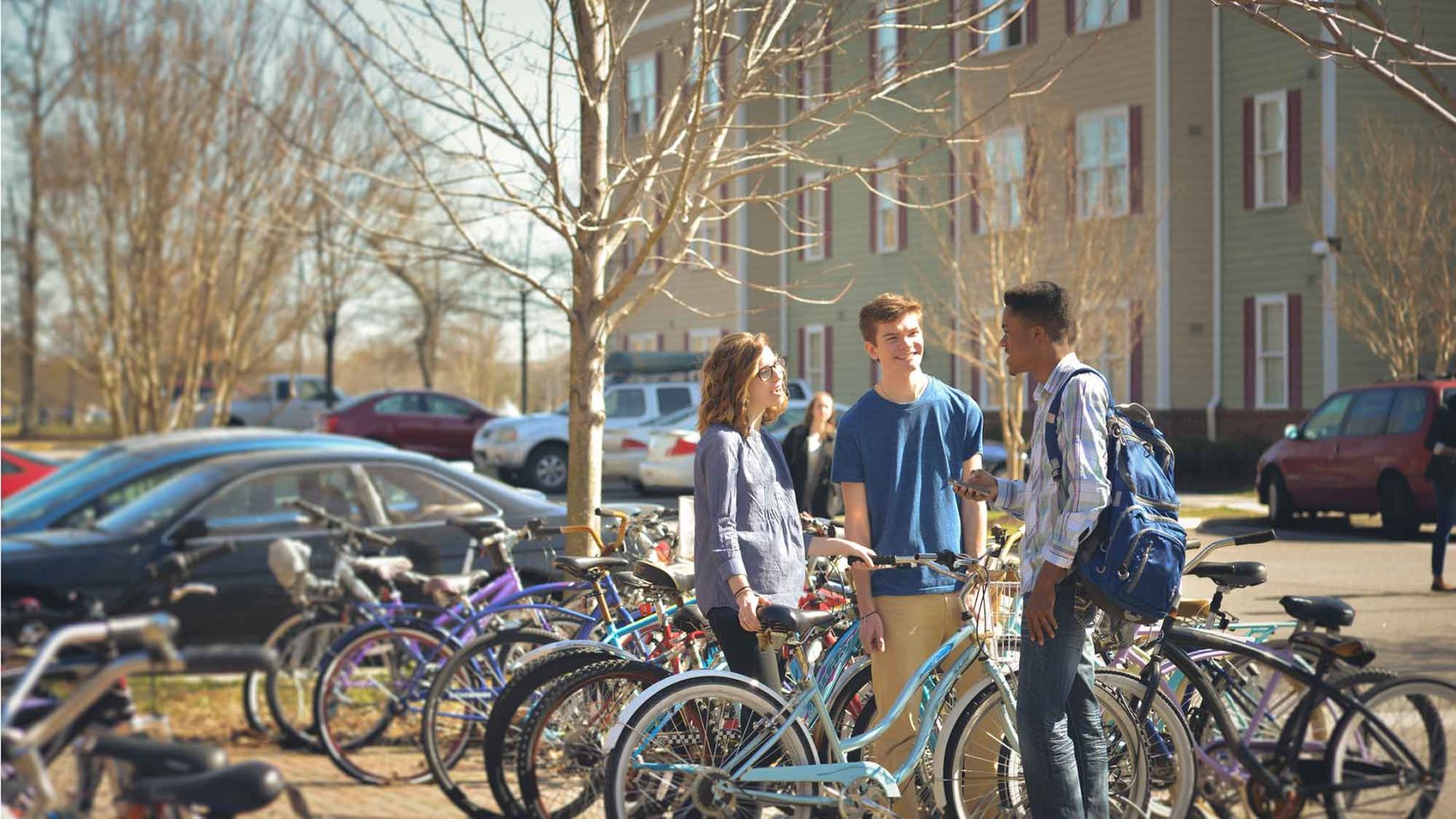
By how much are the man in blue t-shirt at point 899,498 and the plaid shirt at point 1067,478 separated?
2.08ft

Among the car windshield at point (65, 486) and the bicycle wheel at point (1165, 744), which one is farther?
the car windshield at point (65, 486)

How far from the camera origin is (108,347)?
78.4 ft

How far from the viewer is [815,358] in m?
35.7

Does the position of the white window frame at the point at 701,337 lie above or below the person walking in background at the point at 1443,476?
above

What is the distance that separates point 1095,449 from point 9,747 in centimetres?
307

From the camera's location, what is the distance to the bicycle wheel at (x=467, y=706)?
240 inches

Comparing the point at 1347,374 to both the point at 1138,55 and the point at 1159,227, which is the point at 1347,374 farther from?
the point at 1138,55

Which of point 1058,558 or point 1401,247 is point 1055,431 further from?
point 1401,247

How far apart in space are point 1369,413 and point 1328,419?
0.66 metres

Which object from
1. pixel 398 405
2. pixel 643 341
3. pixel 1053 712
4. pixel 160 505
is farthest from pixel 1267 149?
pixel 1053 712

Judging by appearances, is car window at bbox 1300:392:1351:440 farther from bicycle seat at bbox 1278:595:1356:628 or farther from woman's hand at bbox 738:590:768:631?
woman's hand at bbox 738:590:768:631

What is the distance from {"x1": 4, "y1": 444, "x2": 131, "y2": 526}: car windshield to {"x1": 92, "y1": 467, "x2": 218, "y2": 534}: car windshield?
37 centimetres

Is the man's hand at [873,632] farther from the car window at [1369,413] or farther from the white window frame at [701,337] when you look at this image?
the white window frame at [701,337]

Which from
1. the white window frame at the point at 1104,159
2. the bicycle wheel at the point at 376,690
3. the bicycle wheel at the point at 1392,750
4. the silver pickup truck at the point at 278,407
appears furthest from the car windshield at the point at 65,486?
the silver pickup truck at the point at 278,407
